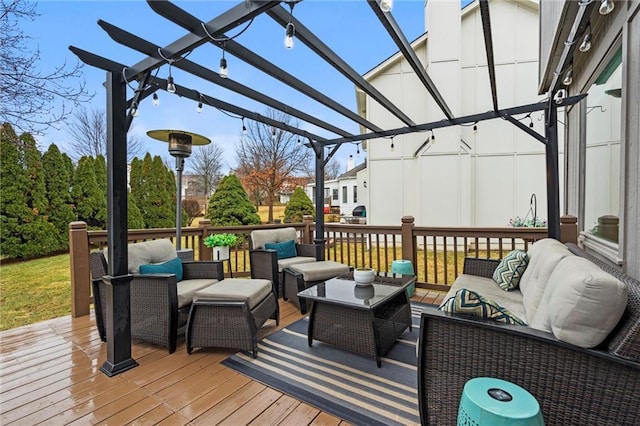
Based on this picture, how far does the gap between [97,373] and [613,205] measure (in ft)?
14.9

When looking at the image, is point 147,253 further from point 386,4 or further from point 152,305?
point 386,4

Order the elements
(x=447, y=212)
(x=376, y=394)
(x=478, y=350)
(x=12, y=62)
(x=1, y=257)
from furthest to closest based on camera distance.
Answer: (x=447, y=212)
(x=1, y=257)
(x=12, y=62)
(x=376, y=394)
(x=478, y=350)

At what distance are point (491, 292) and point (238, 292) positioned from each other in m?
2.36

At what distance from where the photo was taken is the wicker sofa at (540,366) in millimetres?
1305

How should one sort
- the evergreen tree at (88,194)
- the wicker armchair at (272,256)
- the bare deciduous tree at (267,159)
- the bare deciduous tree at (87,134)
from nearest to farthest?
the wicker armchair at (272,256) → the evergreen tree at (88,194) → the bare deciduous tree at (267,159) → the bare deciduous tree at (87,134)

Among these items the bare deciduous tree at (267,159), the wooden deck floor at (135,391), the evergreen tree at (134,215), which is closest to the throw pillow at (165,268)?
the wooden deck floor at (135,391)


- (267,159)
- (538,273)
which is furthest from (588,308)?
(267,159)

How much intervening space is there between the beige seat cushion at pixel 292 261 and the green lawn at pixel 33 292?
2766mm

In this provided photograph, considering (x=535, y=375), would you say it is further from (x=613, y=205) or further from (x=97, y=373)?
(x=97, y=373)

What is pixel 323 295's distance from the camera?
2.79 m

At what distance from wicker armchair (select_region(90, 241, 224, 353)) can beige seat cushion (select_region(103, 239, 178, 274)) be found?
0.78ft

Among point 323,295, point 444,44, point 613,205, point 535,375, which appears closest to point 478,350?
point 535,375

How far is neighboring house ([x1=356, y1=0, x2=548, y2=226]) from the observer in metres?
7.95

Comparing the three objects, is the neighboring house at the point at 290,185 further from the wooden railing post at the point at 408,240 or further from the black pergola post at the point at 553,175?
the black pergola post at the point at 553,175
